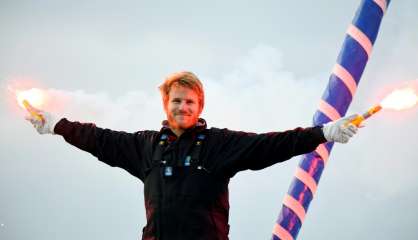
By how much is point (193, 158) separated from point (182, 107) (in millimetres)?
360

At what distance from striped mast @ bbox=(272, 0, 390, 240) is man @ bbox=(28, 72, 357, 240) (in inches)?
120

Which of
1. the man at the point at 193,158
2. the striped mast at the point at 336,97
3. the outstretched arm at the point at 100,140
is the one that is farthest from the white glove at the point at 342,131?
the striped mast at the point at 336,97

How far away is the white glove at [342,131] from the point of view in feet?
9.98

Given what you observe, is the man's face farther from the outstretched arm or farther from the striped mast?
the striped mast

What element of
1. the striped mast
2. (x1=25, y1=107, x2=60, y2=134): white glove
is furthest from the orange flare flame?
the striped mast

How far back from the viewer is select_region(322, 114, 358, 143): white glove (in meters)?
3.04

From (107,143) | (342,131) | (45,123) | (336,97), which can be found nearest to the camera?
(342,131)

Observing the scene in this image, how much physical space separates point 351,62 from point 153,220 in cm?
392

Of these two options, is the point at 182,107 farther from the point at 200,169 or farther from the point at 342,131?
the point at 342,131

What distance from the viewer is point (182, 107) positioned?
347 cm

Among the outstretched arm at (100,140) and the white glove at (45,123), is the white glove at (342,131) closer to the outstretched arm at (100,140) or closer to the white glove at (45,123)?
the outstretched arm at (100,140)

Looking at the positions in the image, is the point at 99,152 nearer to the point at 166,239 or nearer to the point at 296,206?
the point at 166,239

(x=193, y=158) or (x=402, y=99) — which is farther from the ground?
(x=402, y=99)

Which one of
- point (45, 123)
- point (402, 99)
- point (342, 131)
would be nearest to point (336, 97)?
point (402, 99)
